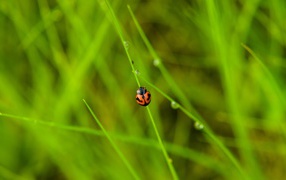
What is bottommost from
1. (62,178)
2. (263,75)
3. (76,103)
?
(62,178)

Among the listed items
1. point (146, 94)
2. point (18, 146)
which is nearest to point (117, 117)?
point (18, 146)

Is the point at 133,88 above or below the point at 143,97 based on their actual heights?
above

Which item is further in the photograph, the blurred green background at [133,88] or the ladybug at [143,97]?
the blurred green background at [133,88]

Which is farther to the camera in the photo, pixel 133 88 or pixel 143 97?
pixel 133 88

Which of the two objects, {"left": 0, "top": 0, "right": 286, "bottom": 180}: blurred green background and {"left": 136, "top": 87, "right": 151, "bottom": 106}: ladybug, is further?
{"left": 0, "top": 0, "right": 286, "bottom": 180}: blurred green background

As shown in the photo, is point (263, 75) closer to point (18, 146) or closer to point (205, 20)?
point (205, 20)

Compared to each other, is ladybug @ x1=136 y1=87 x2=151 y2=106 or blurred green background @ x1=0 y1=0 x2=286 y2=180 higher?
blurred green background @ x1=0 y1=0 x2=286 y2=180

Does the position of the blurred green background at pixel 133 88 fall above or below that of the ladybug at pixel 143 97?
above

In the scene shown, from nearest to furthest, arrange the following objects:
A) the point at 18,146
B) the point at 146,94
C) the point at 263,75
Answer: the point at 146,94
the point at 263,75
the point at 18,146
